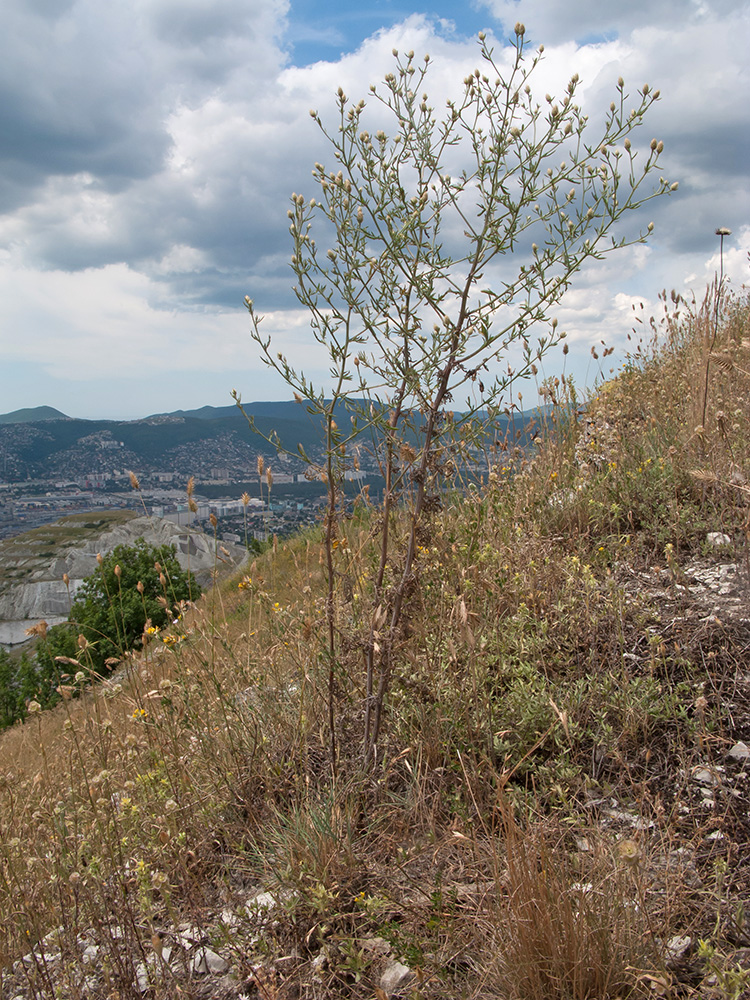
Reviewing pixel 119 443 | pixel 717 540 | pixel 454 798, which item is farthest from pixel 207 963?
pixel 119 443

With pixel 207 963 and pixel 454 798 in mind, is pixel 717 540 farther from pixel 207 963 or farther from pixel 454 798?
pixel 207 963

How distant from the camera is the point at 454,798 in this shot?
6.91ft

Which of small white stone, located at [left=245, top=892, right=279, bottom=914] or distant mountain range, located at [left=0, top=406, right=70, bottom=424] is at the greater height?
distant mountain range, located at [left=0, top=406, right=70, bottom=424]

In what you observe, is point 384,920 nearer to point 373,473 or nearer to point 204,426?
point 373,473

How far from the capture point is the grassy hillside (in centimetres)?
163

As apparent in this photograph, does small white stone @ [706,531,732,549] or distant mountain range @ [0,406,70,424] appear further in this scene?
distant mountain range @ [0,406,70,424]

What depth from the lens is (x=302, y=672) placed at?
9.47 ft

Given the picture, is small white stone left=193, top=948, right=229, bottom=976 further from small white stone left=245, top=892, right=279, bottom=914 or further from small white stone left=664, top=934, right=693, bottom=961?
small white stone left=664, top=934, right=693, bottom=961

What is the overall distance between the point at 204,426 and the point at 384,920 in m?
99.6

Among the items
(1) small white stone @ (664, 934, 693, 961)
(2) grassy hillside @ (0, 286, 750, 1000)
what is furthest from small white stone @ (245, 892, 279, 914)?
(1) small white stone @ (664, 934, 693, 961)

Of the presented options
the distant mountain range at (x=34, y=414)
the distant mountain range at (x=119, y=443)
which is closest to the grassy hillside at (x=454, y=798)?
the distant mountain range at (x=119, y=443)

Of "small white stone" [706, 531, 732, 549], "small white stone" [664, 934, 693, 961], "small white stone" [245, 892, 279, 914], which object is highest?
"small white stone" [706, 531, 732, 549]

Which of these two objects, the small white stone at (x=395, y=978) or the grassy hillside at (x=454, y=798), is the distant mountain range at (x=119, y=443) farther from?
the small white stone at (x=395, y=978)

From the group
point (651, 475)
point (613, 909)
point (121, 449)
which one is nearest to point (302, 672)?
point (613, 909)
